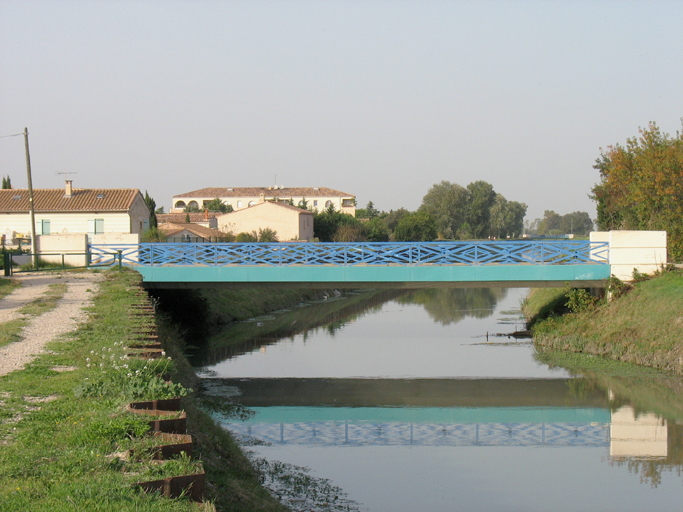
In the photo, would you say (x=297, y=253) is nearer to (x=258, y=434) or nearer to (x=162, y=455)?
(x=258, y=434)

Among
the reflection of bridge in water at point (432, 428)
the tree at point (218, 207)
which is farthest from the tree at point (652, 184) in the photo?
the tree at point (218, 207)

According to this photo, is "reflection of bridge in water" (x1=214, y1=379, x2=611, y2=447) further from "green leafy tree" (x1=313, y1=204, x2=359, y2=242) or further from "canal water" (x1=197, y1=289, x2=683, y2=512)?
"green leafy tree" (x1=313, y1=204, x2=359, y2=242)

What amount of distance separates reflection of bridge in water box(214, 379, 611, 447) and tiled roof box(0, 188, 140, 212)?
2688cm

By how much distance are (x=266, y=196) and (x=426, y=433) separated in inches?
3774

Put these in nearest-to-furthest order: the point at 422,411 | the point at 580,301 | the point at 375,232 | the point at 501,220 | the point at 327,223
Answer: the point at 422,411 → the point at 580,301 → the point at 375,232 → the point at 327,223 → the point at 501,220

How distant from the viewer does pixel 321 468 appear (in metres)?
11.2

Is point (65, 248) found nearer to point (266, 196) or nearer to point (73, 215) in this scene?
point (73, 215)

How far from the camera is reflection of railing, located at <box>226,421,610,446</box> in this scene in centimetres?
1282

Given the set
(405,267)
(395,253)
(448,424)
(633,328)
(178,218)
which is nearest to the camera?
(448,424)

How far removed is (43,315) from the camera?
569 inches

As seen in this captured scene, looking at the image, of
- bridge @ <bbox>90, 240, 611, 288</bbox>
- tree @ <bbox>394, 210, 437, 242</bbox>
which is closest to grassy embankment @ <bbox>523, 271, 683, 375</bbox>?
bridge @ <bbox>90, 240, 611, 288</bbox>

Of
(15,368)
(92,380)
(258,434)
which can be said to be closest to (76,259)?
(258,434)

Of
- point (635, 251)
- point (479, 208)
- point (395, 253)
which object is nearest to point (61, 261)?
point (395, 253)

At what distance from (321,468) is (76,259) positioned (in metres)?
16.8
